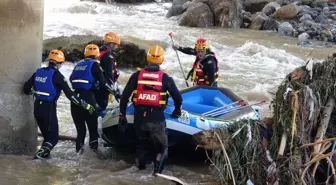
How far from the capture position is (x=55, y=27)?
20.5 metres

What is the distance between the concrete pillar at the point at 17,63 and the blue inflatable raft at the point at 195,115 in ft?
3.51

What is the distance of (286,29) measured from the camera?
22.0m

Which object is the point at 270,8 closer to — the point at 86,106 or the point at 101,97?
the point at 101,97

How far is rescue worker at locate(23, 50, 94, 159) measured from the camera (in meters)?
6.60

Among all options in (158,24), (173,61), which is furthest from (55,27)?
(173,61)

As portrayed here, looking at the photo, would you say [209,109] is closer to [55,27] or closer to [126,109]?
[126,109]

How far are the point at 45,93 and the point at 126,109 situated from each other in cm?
100

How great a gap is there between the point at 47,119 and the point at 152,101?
1.38 metres

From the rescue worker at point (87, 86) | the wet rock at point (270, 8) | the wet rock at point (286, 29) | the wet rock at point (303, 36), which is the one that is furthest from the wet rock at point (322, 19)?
the rescue worker at point (87, 86)

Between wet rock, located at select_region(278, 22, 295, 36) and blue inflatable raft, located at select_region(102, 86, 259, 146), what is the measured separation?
14.4 metres

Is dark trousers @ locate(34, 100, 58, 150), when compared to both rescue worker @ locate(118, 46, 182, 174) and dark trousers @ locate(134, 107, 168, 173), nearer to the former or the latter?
rescue worker @ locate(118, 46, 182, 174)

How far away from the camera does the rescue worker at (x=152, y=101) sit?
20.7 feet

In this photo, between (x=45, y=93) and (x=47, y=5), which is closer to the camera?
(x=45, y=93)

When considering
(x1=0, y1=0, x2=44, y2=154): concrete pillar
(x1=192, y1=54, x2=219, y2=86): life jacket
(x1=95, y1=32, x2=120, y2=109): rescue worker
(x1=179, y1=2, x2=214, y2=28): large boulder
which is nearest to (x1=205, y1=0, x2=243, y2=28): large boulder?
(x1=179, y1=2, x2=214, y2=28): large boulder
